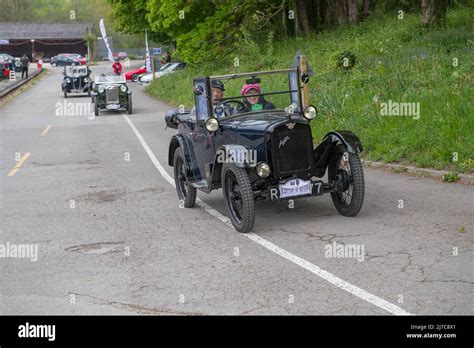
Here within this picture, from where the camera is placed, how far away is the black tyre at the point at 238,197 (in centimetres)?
835

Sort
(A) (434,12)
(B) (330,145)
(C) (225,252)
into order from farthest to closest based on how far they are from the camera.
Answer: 1. (A) (434,12)
2. (B) (330,145)
3. (C) (225,252)

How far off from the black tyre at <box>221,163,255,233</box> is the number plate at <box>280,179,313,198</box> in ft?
1.61

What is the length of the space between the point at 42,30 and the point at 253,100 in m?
103

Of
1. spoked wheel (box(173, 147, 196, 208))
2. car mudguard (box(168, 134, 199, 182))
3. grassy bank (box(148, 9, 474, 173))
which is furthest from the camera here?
grassy bank (box(148, 9, 474, 173))

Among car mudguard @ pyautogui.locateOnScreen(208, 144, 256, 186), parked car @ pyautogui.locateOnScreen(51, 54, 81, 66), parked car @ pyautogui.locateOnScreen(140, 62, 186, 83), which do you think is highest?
parked car @ pyautogui.locateOnScreen(51, 54, 81, 66)

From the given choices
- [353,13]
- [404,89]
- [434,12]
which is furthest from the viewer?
[353,13]

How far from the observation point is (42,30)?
350 feet

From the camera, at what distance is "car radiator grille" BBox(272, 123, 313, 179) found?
873cm

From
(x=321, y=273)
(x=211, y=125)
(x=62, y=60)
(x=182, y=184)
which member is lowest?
(x=321, y=273)

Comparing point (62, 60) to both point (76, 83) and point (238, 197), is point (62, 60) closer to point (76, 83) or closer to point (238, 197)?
point (76, 83)

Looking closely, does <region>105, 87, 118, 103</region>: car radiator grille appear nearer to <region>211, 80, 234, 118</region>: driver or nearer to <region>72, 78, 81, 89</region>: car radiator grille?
<region>72, 78, 81, 89</region>: car radiator grille

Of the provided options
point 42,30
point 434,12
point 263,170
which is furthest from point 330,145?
point 42,30

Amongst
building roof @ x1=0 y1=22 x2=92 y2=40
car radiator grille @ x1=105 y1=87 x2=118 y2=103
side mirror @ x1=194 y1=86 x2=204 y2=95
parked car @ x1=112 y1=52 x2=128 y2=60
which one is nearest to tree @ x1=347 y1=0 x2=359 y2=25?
car radiator grille @ x1=105 y1=87 x2=118 y2=103

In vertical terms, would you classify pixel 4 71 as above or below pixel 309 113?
above
